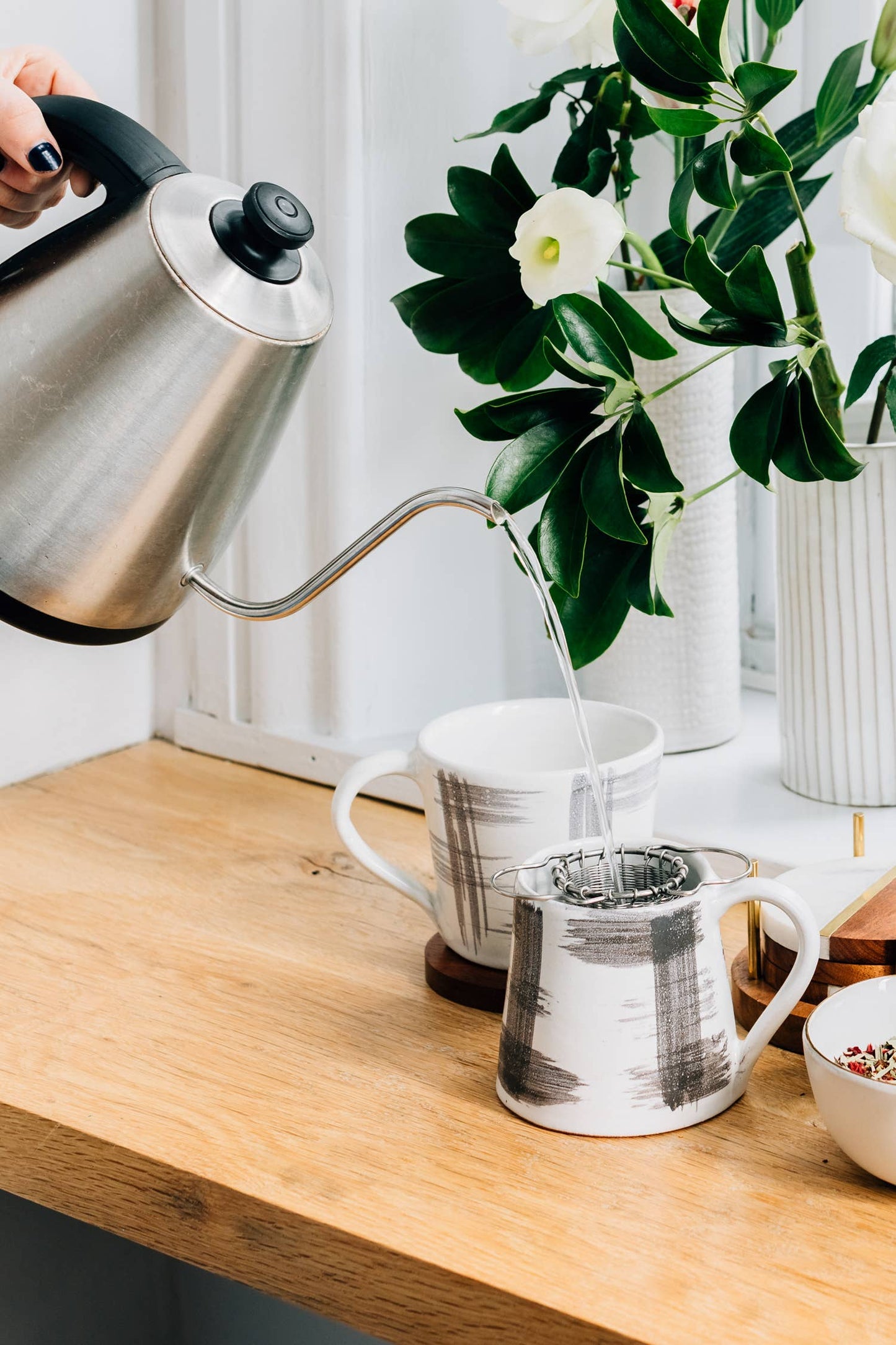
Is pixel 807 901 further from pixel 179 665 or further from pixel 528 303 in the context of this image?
pixel 179 665

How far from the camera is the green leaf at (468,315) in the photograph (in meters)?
0.84

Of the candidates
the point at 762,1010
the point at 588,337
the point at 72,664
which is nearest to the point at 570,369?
the point at 588,337

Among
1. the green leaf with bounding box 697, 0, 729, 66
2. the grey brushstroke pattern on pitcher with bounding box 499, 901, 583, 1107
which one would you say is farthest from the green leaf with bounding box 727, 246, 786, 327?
the grey brushstroke pattern on pitcher with bounding box 499, 901, 583, 1107

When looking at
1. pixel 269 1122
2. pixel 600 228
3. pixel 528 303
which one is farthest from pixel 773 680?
pixel 269 1122

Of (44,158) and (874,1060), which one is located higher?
(44,158)

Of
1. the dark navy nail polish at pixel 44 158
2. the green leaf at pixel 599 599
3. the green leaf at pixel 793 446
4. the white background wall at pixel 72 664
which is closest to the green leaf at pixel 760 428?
the green leaf at pixel 793 446

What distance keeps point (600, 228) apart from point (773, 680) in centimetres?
56

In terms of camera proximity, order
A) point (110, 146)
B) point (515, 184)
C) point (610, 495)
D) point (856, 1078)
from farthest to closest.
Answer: point (515, 184), point (610, 495), point (110, 146), point (856, 1078)

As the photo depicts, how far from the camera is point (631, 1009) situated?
1.75 feet

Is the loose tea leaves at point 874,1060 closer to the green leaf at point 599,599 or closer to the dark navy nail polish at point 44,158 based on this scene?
the green leaf at point 599,599

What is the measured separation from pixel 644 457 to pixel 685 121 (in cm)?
17

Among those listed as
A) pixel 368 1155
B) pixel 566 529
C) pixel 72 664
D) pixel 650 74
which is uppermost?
pixel 650 74

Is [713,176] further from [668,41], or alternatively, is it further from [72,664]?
[72,664]

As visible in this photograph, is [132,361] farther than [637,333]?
No
